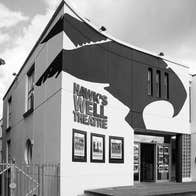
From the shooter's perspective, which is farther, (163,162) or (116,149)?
(163,162)

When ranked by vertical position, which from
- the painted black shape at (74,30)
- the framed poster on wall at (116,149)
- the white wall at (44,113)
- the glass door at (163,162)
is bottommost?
the glass door at (163,162)

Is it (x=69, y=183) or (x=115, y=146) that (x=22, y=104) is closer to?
(x=115, y=146)

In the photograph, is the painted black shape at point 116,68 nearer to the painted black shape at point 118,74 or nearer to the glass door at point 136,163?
the painted black shape at point 118,74

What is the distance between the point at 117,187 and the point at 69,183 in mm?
3102

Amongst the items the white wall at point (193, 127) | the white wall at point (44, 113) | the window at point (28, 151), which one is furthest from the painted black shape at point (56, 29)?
the white wall at point (193, 127)

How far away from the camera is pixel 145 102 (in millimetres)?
18953

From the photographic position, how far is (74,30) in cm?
1455

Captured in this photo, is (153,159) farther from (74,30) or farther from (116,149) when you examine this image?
(74,30)

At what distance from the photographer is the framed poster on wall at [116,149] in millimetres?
16156

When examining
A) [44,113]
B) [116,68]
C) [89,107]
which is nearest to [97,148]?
[89,107]

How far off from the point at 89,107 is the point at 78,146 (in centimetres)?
174

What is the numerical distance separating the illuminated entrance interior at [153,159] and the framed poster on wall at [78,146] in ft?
20.2

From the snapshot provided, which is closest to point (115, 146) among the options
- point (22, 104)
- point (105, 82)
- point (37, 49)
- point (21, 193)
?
point (105, 82)

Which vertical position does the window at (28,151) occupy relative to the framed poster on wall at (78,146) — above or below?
below
